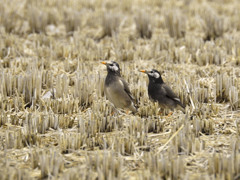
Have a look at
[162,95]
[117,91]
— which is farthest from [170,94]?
[117,91]

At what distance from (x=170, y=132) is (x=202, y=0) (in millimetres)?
10413

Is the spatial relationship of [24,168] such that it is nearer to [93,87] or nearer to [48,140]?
[48,140]

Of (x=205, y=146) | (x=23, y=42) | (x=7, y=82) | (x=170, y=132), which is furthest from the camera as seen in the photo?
(x=23, y=42)

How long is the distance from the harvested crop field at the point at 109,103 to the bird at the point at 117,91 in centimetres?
15

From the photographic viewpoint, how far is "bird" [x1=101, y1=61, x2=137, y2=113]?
587 cm

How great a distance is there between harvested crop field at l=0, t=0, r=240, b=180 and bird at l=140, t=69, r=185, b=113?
119 mm

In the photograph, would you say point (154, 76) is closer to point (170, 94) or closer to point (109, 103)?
point (170, 94)

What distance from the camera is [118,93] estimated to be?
5.86 m

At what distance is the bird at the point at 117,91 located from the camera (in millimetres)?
5871

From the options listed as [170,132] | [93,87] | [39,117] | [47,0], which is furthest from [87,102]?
[47,0]

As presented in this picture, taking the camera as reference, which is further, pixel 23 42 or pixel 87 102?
pixel 23 42

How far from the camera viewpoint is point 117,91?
586 centimetres

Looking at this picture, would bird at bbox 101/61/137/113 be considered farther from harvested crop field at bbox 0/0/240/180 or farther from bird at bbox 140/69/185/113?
bird at bbox 140/69/185/113

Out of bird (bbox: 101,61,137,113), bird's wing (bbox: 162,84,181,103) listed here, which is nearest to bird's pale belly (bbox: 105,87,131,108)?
bird (bbox: 101,61,137,113)
